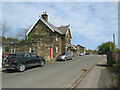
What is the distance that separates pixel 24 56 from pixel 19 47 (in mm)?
11373

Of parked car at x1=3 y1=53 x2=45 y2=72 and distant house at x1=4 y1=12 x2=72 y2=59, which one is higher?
distant house at x1=4 y1=12 x2=72 y2=59

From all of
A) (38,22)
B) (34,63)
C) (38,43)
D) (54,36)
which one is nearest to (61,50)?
(54,36)

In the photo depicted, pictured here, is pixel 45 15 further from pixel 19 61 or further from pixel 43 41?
pixel 19 61

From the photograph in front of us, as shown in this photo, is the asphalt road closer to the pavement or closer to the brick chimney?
the pavement

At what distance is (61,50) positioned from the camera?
32750mm

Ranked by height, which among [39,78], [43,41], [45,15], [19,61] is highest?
[45,15]

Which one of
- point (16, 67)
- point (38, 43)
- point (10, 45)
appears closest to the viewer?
point (16, 67)

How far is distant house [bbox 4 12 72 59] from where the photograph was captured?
21672 mm

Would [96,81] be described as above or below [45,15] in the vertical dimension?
below

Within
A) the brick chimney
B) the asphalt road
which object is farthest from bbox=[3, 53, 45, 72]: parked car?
the brick chimney

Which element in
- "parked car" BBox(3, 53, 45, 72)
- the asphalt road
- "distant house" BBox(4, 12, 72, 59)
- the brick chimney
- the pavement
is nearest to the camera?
the pavement

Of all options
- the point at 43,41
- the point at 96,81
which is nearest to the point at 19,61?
the point at 96,81

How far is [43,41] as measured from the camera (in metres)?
26.2

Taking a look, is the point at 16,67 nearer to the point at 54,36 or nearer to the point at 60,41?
the point at 54,36
